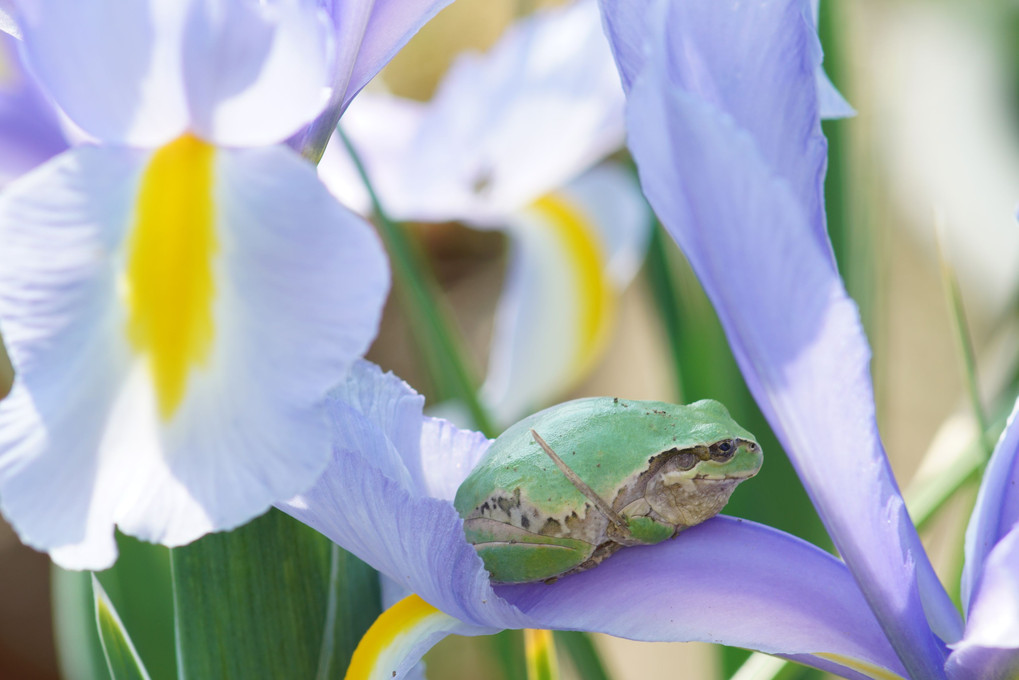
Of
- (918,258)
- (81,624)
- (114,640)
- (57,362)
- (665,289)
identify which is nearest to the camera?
(57,362)

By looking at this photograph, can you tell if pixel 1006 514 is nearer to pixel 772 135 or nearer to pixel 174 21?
pixel 772 135

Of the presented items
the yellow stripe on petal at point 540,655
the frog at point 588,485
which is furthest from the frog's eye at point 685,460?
the yellow stripe on petal at point 540,655

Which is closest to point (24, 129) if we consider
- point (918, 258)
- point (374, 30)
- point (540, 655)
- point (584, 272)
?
point (374, 30)

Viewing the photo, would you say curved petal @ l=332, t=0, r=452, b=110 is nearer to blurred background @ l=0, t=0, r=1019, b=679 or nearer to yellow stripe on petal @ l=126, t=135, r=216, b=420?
yellow stripe on petal @ l=126, t=135, r=216, b=420

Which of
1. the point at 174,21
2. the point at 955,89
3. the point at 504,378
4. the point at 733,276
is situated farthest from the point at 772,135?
the point at 955,89

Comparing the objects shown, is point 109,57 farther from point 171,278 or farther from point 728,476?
point 728,476
